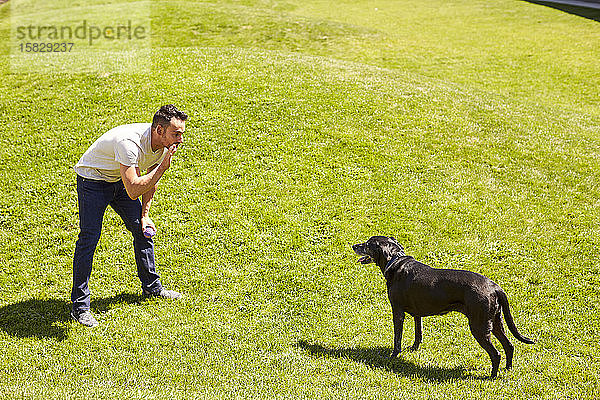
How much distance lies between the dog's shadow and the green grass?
0.02 metres

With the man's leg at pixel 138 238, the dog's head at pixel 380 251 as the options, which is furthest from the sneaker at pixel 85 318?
the dog's head at pixel 380 251

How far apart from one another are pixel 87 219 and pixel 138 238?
0.76 m

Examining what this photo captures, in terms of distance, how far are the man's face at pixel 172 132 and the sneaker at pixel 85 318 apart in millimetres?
2520

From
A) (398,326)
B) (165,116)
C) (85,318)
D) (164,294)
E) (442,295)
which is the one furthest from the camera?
(164,294)

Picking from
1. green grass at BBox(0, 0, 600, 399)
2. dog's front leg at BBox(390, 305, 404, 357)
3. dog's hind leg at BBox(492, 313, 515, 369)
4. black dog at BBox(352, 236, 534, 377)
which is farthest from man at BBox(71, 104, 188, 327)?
dog's hind leg at BBox(492, 313, 515, 369)

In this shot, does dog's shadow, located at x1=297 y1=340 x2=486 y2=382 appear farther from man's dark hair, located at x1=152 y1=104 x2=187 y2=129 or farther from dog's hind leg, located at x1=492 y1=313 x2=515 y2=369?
man's dark hair, located at x1=152 y1=104 x2=187 y2=129

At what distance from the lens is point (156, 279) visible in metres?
6.94

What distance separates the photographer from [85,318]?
20.9 ft

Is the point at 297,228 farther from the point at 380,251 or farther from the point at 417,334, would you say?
the point at 417,334

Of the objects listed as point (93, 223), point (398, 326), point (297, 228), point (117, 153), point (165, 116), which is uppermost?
point (165, 116)

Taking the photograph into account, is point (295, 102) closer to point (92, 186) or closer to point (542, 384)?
point (92, 186)

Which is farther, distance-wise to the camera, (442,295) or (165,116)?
(165,116)

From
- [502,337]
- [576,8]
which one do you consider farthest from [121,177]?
[576,8]

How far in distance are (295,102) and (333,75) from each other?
8.06 ft
